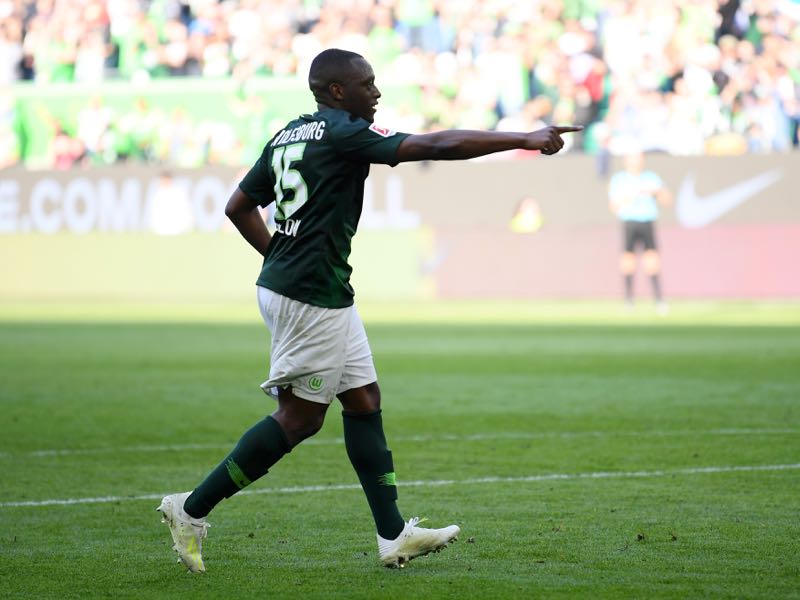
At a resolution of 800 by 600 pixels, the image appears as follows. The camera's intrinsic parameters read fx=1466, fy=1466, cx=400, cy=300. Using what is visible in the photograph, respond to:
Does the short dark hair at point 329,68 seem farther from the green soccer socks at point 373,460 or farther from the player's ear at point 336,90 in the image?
the green soccer socks at point 373,460

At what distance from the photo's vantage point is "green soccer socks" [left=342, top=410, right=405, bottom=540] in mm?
5336

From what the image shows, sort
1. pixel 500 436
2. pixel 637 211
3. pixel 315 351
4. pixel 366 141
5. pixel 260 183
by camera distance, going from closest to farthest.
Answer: pixel 366 141 < pixel 315 351 < pixel 260 183 < pixel 500 436 < pixel 637 211

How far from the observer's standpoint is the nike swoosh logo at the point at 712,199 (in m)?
24.4

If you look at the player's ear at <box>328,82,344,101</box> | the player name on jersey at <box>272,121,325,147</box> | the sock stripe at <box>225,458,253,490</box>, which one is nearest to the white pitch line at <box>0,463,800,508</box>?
the sock stripe at <box>225,458,253,490</box>

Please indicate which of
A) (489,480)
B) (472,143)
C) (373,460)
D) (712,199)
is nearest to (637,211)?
(712,199)

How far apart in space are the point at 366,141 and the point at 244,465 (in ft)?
4.07

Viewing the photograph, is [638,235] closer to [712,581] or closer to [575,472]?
[575,472]

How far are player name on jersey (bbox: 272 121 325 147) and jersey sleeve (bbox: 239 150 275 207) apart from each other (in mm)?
110

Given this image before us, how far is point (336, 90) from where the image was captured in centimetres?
525

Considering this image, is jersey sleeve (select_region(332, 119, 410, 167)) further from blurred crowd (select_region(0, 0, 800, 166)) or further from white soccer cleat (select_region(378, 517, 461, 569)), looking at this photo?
blurred crowd (select_region(0, 0, 800, 166))

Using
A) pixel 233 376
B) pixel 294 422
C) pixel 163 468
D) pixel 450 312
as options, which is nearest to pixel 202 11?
pixel 450 312

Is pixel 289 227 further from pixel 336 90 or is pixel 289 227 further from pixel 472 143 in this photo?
pixel 472 143

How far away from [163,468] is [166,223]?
1875 centimetres

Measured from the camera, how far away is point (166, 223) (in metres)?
26.4
